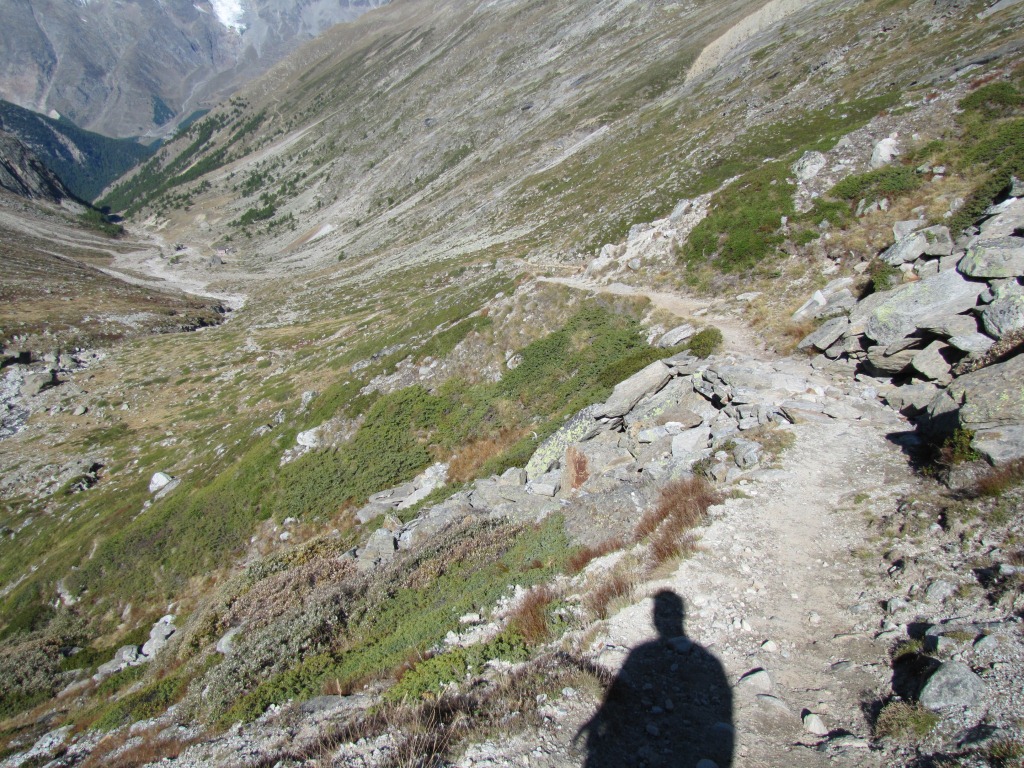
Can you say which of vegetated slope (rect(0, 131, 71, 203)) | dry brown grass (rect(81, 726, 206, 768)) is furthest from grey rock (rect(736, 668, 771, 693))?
vegetated slope (rect(0, 131, 71, 203))

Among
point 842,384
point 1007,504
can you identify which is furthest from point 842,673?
point 842,384

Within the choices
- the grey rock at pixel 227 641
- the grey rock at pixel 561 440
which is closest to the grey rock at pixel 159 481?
the grey rock at pixel 227 641

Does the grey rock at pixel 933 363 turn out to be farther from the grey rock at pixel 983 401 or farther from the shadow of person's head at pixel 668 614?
the shadow of person's head at pixel 668 614

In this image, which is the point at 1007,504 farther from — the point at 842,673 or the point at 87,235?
the point at 87,235

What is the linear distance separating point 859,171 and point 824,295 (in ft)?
34.6

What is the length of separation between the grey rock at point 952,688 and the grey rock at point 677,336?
16.1 m

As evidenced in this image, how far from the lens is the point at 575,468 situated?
642 inches

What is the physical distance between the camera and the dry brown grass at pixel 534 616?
9555 mm

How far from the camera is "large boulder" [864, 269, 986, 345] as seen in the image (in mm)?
13422

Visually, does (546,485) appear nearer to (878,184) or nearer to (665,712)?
(665,712)

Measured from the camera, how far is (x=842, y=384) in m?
14.9

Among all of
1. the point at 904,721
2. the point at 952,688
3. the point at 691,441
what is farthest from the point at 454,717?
the point at 691,441

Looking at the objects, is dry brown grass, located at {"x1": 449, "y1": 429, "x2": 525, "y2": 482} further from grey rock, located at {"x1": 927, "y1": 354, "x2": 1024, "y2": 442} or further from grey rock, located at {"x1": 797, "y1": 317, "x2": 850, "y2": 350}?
grey rock, located at {"x1": 927, "y1": 354, "x2": 1024, "y2": 442}

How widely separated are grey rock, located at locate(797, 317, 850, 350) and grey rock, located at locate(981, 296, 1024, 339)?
3.80 metres
